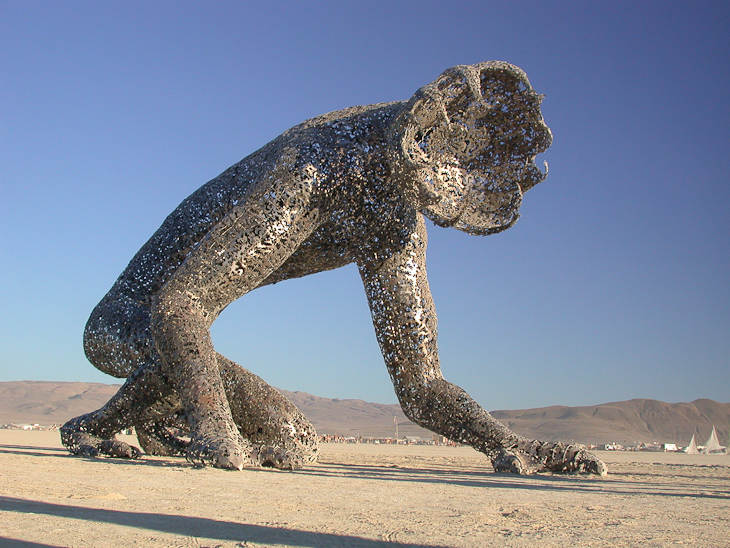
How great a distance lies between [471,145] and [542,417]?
65.2m

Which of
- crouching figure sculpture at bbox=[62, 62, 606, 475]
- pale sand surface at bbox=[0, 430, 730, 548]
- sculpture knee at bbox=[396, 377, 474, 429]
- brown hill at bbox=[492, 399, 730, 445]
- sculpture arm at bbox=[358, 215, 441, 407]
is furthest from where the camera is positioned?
brown hill at bbox=[492, 399, 730, 445]

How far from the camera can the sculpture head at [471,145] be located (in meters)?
4.83

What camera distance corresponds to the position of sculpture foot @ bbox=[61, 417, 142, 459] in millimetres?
5391

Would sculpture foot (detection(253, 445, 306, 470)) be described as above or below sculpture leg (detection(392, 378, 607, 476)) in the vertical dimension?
below

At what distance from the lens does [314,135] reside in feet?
16.6

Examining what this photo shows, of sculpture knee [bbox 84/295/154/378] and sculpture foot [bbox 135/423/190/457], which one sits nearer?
sculpture knee [bbox 84/295/154/378]

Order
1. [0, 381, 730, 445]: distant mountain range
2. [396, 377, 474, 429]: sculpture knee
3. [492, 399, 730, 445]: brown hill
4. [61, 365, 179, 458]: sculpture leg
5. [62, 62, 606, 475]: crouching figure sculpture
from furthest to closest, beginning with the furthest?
[0, 381, 730, 445]: distant mountain range → [492, 399, 730, 445]: brown hill → [396, 377, 474, 429]: sculpture knee → [61, 365, 179, 458]: sculpture leg → [62, 62, 606, 475]: crouching figure sculpture

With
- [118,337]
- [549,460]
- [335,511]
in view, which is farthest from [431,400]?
[335,511]

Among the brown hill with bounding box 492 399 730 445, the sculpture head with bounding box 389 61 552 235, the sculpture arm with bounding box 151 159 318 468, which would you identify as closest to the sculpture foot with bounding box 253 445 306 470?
the sculpture arm with bounding box 151 159 318 468

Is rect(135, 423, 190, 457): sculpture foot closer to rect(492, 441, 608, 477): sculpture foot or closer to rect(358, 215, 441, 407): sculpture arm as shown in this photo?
rect(358, 215, 441, 407): sculpture arm

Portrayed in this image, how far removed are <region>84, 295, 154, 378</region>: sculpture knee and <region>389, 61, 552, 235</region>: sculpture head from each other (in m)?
2.35

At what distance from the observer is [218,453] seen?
3.98m

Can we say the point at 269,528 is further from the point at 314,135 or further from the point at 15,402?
the point at 15,402

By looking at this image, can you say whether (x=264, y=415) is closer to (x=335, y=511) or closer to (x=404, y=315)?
(x=404, y=315)
